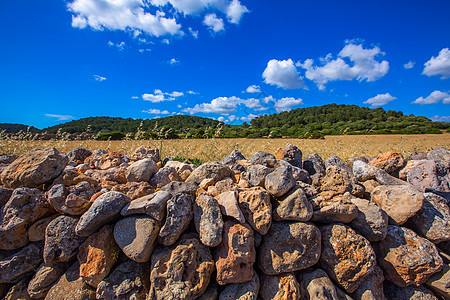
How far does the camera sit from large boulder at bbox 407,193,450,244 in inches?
89.7

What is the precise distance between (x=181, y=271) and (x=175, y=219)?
0.50 metres

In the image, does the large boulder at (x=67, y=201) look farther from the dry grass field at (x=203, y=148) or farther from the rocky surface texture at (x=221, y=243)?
the dry grass field at (x=203, y=148)

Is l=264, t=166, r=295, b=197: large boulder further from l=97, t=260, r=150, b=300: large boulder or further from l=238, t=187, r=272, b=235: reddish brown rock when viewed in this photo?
l=97, t=260, r=150, b=300: large boulder

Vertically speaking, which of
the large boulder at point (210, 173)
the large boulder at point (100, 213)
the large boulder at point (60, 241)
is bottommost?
the large boulder at point (60, 241)

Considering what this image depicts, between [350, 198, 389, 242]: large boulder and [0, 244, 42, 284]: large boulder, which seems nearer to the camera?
[0, 244, 42, 284]: large boulder

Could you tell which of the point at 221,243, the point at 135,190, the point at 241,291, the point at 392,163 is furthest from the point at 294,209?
the point at 392,163

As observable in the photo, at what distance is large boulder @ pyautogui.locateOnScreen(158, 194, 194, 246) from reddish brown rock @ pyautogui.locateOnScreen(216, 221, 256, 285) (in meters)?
0.46

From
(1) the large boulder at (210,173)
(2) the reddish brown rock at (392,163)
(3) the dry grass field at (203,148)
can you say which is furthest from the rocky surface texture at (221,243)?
(3) the dry grass field at (203,148)

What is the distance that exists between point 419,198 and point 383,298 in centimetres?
123

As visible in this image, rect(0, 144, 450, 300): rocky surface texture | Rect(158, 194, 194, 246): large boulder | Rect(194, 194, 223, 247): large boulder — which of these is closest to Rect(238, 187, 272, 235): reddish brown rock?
Rect(0, 144, 450, 300): rocky surface texture

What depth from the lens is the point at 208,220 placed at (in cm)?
208

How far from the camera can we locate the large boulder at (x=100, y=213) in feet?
6.50

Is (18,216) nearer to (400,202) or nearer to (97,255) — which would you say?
(97,255)

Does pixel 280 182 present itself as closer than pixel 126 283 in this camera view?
No
